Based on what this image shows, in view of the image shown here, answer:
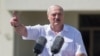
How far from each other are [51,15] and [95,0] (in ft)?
18.5

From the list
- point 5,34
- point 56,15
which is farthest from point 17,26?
point 5,34

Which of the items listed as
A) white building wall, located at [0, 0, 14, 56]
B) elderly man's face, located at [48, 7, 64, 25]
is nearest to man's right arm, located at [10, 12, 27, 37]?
elderly man's face, located at [48, 7, 64, 25]

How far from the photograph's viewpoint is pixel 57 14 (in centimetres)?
333

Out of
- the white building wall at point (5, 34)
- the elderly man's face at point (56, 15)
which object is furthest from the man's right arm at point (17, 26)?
the white building wall at point (5, 34)

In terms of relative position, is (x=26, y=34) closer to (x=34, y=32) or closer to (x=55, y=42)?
(x=34, y=32)

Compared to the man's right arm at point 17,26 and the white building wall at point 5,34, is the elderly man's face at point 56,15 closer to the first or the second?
the man's right arm at point 17,26

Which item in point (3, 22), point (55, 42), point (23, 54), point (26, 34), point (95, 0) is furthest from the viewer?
point (23, 54)

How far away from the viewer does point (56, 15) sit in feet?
10.9

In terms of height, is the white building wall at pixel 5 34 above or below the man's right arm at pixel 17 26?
below

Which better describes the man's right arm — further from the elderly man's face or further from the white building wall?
the white building wall

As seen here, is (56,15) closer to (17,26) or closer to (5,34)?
(17,26)

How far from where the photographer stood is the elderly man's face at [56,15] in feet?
10.9

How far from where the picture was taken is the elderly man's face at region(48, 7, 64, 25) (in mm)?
3318

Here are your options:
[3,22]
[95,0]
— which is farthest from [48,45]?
[3,22]
